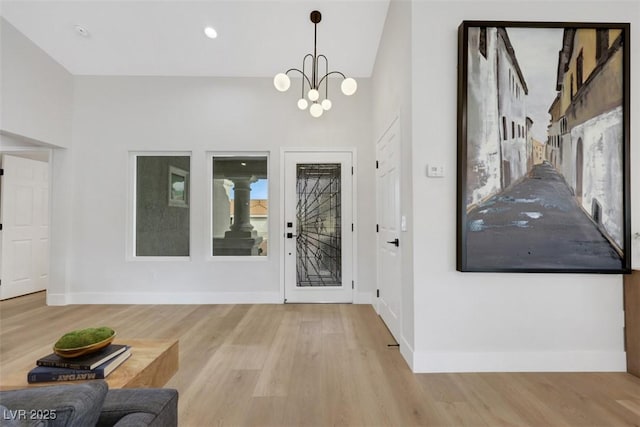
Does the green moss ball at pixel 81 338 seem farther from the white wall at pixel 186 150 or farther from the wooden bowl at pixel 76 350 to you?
the white wall at pixel 186 150

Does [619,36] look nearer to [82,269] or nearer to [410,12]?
[410,12]

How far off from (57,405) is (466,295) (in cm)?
243

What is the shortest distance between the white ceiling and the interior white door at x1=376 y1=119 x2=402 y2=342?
4.45 ft

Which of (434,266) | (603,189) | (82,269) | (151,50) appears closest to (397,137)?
(434,266)

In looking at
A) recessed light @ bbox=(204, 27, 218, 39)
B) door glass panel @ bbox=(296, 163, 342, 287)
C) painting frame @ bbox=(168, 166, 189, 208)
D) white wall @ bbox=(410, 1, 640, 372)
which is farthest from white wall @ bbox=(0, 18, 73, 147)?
white wall @ bbox=(410, 1, 640, 372)

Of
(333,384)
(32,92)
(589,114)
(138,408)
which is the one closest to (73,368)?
(138,408)

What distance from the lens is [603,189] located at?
7.75 ft

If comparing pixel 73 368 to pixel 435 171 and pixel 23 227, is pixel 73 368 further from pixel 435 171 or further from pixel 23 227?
pixel 23 227

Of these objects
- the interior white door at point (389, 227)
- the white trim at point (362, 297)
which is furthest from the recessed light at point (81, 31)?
the white trim at point (362, 297)

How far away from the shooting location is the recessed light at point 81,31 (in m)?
3.66

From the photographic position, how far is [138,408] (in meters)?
0.89

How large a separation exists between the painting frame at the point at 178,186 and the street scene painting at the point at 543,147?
12.0 ft

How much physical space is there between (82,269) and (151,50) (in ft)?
10.2

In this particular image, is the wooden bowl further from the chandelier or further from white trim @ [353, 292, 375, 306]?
white trim @ [353, 292, 375, 306]
